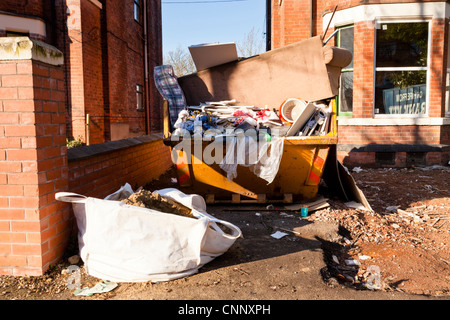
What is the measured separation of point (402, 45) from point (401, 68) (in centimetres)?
56

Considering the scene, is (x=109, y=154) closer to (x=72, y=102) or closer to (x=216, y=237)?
(x=216, y=237)

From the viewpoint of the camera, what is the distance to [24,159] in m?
2.81

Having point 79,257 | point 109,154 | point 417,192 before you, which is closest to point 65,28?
point 109,154

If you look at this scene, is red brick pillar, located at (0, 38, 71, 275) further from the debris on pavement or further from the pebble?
the debris on pavement

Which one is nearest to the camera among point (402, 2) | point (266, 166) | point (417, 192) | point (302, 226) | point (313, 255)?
point (313, 255)

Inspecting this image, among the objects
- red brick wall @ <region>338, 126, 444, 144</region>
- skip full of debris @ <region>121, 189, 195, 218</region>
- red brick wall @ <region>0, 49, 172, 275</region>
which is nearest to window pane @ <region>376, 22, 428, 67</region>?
red brick wall @ <region>338, 126, 444, 144</region>

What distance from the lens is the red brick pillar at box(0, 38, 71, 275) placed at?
2799mm

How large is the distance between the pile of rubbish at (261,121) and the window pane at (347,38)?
4592 mm

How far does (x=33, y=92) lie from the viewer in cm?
280

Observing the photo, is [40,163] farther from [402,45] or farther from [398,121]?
[402,45]

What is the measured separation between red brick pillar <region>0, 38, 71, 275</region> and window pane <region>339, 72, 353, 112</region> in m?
7.84

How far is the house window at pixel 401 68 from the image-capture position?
8.97m

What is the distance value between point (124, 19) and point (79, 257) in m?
12.2

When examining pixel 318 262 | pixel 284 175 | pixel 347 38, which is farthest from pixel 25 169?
pixel 347 38
